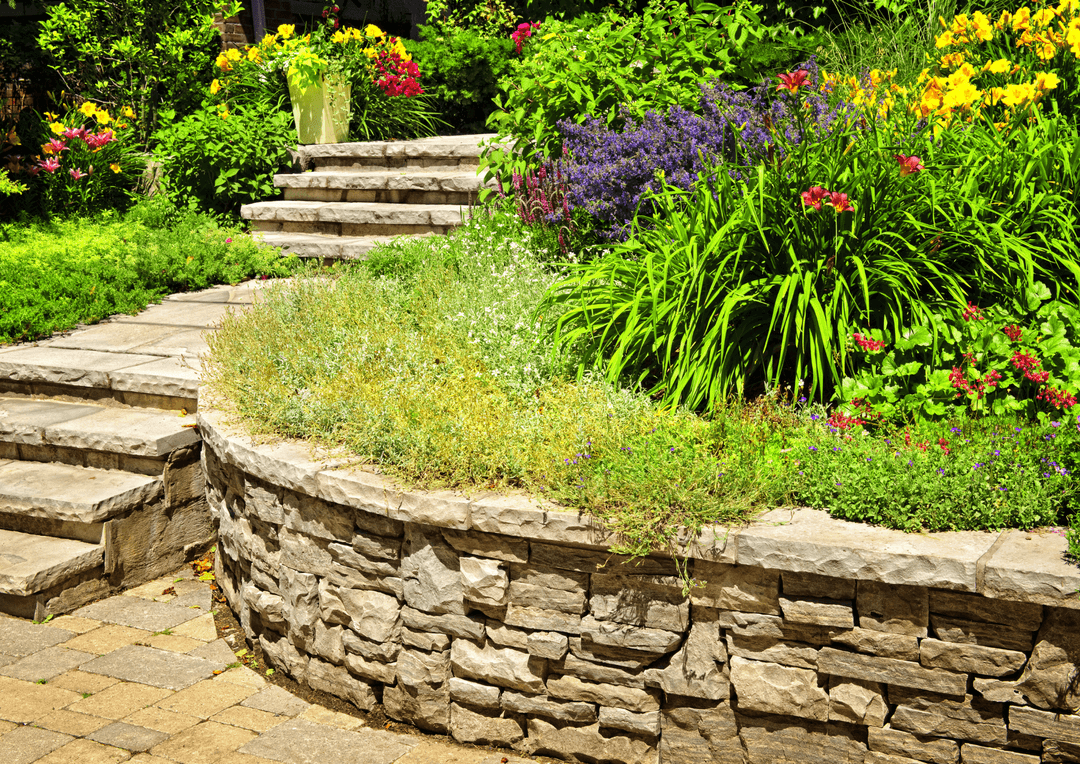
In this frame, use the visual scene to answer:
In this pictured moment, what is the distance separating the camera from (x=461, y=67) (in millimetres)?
8109

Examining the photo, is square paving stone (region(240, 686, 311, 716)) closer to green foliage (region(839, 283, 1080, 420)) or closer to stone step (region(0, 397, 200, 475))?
stone step (region(0, 397, 200, 475))

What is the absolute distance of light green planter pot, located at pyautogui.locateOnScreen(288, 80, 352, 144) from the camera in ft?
23.6

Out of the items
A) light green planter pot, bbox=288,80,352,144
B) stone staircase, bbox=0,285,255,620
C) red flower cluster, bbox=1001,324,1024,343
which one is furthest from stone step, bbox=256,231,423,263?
red flower cluster, bbox=1001,324,1024,343

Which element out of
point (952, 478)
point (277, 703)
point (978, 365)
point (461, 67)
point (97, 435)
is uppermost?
point (461, 67)

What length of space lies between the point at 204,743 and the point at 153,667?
0.55 metres

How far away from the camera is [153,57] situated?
8.02 m

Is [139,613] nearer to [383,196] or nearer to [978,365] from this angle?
[978,365]

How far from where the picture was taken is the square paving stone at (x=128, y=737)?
Answer: 2.74 meters

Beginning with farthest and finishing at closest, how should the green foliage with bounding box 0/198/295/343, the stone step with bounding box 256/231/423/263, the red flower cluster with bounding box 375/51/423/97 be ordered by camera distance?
1. the red flower cluster with bounding box 375/51/423/97
2. the stone step with bounding box 256/231/423/263
3. the green foliage with bounding box 0/198/295/343

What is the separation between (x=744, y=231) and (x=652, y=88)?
5.60 ft

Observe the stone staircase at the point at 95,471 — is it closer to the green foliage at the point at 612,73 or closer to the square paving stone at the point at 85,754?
the square paving stone at the point at 85,754

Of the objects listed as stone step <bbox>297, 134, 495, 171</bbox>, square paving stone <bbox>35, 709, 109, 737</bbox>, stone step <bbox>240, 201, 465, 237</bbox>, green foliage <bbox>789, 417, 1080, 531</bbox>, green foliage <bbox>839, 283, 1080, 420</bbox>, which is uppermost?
stone step <bbox>297, 134, 495, 171</bbox>

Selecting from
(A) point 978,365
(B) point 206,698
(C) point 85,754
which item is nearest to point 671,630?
(A) point 978,365

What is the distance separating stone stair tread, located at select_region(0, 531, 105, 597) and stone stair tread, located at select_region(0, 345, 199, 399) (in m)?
0.82
